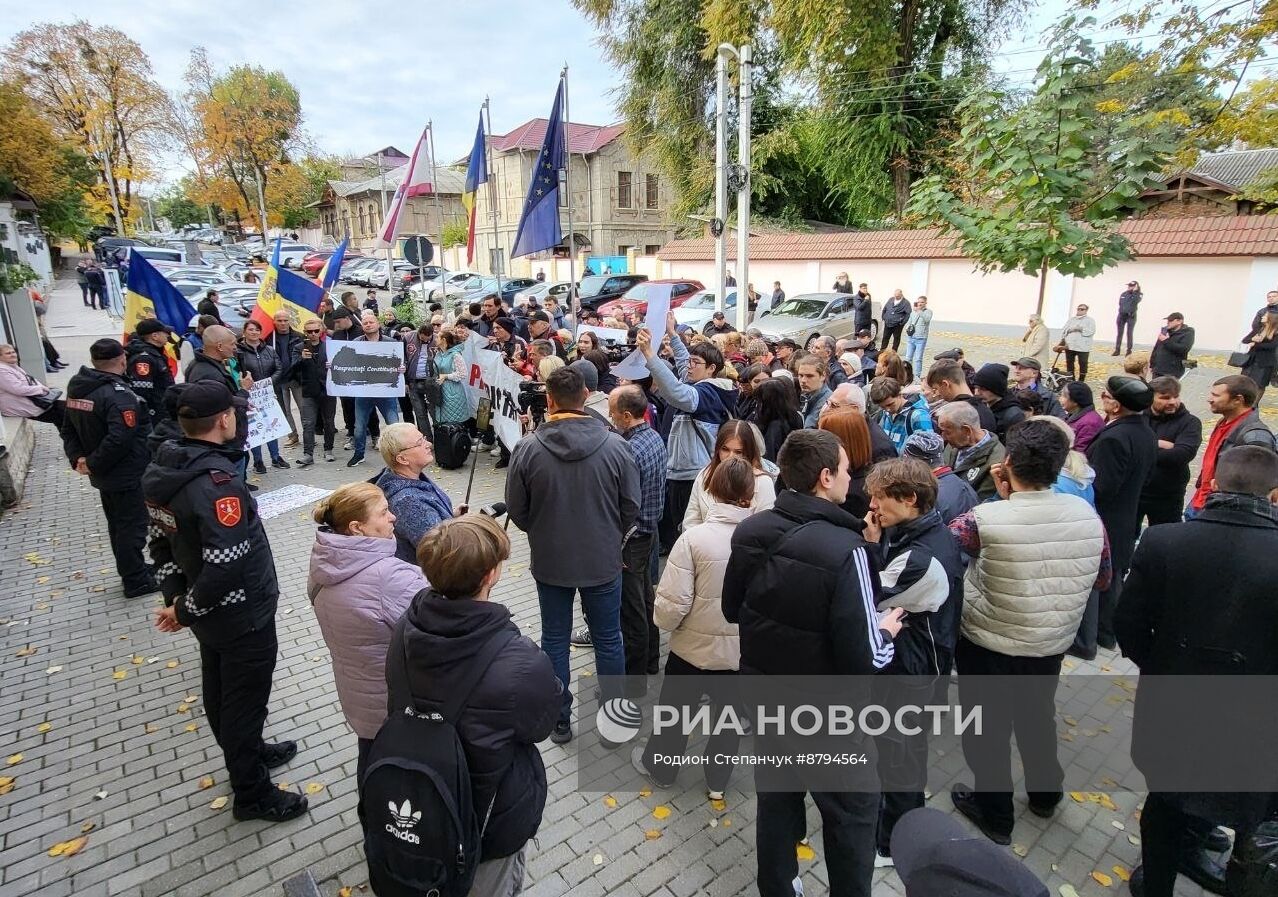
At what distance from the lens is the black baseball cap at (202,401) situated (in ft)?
9.87

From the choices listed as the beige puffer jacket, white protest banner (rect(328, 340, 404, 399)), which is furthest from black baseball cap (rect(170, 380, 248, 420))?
white protest banner (rect(328, 340, 404, 399))

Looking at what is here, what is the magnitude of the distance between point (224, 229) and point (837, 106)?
73121mm

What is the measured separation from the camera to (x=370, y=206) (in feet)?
202

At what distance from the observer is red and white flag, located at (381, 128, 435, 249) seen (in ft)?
39.0

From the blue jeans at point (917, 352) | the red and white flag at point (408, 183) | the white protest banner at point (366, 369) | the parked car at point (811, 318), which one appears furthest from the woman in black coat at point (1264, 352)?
the red and white flag at point (408, 183)

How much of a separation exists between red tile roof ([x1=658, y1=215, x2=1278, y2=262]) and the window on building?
12979 mm

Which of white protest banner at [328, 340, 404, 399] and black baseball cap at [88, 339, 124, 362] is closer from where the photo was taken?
black baseball cap at [88, 339, 124, 362]

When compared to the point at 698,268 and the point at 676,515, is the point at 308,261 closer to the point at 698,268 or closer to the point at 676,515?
the point at 698,268

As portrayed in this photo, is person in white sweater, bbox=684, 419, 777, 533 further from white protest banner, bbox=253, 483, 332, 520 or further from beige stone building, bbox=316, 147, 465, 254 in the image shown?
beige stone building, bbox=316, 147, 465, 254

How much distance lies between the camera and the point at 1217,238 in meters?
16.5

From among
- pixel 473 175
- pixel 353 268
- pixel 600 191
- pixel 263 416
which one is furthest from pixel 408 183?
pixel 600 191

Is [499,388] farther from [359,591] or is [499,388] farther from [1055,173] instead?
[1055,173]

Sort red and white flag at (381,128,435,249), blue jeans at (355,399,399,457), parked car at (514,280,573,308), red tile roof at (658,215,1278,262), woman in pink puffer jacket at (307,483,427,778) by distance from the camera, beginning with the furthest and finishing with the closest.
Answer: parked car at (514,280,573,308) < red tile roof at (658,215,1278,262) < red and white flag at (381,128,435,249) < blue jeans at (355,399,399,457) < woman in pink puffer jacket at (307,483,427,778)

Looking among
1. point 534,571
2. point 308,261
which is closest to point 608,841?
point 534,571
